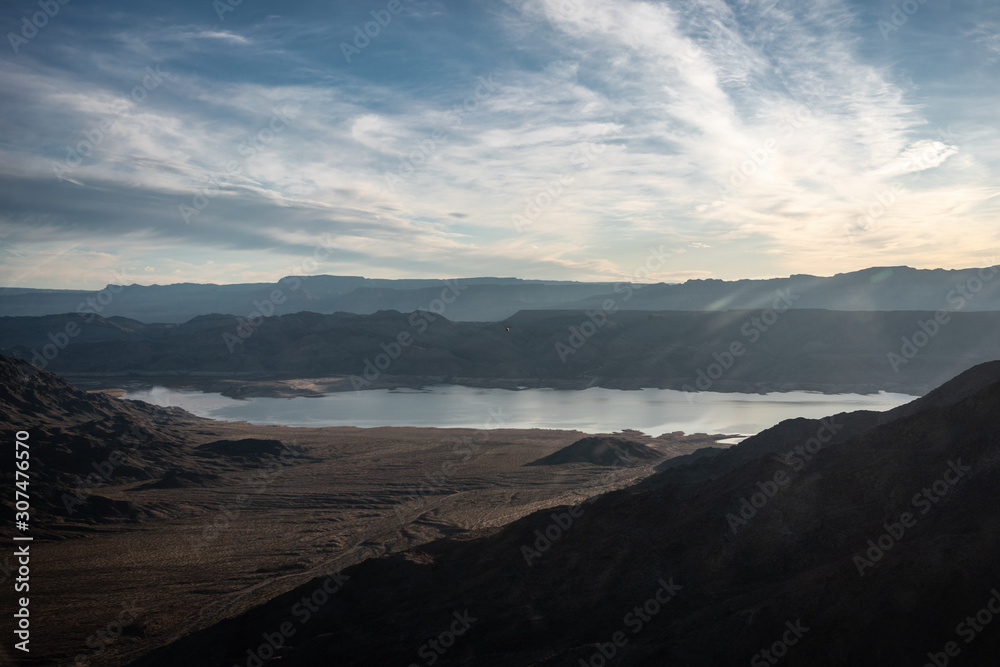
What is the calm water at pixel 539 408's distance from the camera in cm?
5894

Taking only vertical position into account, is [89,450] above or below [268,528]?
above

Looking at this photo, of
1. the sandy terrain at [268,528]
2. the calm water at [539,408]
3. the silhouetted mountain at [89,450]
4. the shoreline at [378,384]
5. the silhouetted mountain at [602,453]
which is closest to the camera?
the sandy terrain at [268,528]

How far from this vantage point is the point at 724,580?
Result: 14.2m

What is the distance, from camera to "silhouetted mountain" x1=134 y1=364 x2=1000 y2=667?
1016 cm

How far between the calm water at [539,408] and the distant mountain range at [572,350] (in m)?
7.52

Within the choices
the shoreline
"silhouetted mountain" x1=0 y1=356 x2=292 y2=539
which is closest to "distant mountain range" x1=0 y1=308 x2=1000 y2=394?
the shoreline

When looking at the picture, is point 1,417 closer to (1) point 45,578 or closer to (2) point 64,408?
(2) point 64,408

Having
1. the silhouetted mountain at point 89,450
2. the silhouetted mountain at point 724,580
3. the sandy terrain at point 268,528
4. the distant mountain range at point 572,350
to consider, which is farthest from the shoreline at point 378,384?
the silhouetted mountain at point 724,580

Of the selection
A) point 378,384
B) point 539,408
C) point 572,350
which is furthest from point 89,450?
point 572,350

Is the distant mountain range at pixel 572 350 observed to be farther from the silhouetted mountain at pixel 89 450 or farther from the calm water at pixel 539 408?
the silhouetted mountain at pixel 89 450

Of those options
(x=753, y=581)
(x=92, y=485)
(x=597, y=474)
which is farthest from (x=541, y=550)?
(x=92, y=485)

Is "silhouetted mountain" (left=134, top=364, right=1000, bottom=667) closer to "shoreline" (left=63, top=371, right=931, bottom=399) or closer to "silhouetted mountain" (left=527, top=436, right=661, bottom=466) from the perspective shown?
"silhouetted mountain" (left=527, top=436, right=661, bottom=466)

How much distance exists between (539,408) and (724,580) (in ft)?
182

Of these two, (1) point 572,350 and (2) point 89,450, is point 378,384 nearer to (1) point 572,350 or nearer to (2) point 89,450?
Result: (1) point 572,350
